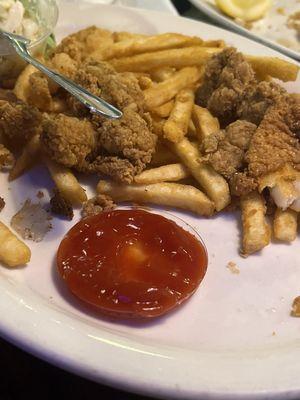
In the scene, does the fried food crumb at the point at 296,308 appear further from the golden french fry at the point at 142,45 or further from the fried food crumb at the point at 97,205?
the golden french fry at the point at 142,45

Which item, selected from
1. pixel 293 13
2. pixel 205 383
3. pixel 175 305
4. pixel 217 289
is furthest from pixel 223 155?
pixel 293 13

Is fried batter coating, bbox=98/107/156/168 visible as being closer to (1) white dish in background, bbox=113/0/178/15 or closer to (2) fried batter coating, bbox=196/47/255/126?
(2) fried batter coating, bbox=196/47/255/126

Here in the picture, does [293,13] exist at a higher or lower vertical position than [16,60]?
higher

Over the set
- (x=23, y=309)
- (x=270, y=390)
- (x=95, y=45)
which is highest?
(x=95, y=45)

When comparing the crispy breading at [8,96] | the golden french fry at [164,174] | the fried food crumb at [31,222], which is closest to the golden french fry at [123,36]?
the crispy breading at [8,96]

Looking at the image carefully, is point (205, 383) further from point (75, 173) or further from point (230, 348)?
point (75, 173)

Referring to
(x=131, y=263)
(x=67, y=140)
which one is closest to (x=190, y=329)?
(x=131, y=263)

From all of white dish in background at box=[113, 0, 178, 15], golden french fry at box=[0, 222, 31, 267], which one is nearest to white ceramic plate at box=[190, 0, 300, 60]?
white dish in background at box=[113, 0, 178, 15]
